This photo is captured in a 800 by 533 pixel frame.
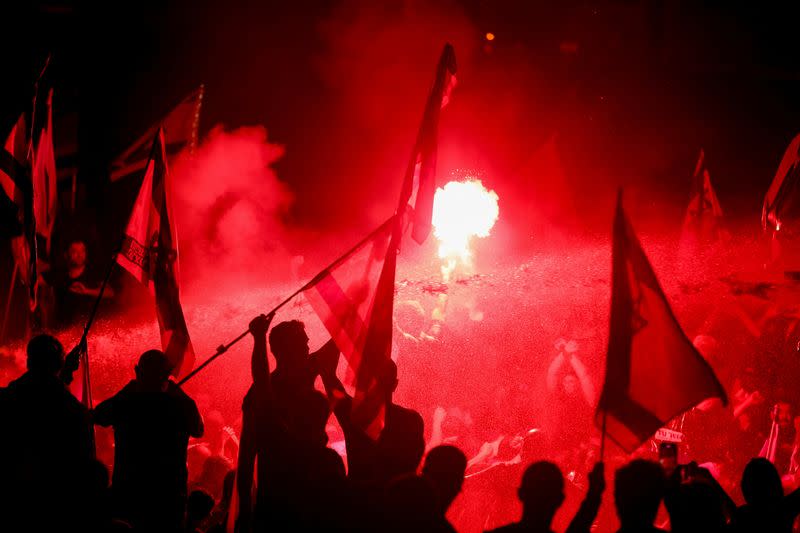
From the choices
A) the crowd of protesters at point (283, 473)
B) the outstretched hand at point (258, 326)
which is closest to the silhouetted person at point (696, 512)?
the crowd of protesters at point (283, 473)

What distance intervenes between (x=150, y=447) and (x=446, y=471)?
1478mm

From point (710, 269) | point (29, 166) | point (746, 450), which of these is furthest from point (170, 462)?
point (710, 269)

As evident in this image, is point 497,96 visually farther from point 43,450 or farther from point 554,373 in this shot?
point 43,450

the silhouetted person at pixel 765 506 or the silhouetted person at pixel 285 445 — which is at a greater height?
the silhouetted person at pixel 285 445

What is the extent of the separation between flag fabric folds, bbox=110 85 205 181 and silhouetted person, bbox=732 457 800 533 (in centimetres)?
1019

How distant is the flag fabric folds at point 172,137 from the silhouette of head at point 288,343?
8.79 metres

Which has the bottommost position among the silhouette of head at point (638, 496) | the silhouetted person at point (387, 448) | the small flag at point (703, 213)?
the silhouette of head at point (638, 496)

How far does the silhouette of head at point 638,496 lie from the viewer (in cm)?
270

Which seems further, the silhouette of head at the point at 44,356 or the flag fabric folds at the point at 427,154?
the flag fabric folds at the point at 427,154

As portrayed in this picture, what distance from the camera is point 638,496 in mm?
2705

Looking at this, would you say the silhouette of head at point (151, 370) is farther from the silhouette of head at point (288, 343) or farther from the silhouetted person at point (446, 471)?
the silhouetted person at point (446, 471)

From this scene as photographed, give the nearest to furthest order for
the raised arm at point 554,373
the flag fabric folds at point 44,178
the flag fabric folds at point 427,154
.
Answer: the flag fabric folds at point 427,154 < the flag fabric folds at point 44,178 < the raised arm at point 554,373

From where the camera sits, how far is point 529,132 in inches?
560

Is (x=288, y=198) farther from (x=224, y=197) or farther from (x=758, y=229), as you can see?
(x=758, y=229)
